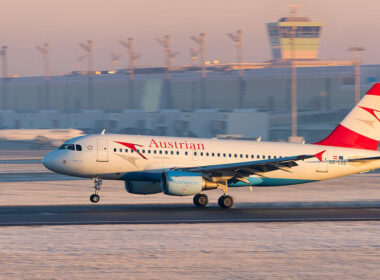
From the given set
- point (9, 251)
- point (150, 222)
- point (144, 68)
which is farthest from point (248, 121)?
point (9, 251)

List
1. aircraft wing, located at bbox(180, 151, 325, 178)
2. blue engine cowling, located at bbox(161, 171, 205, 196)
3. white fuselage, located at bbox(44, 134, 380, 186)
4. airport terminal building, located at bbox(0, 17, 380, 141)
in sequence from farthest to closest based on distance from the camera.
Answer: airport terminal building, located at bbox(0, 17, 380, 141), white fuselage, located at bbox(44, 134, 380, 186), aircraft wing, located at bbox(180, 151, 325, 178), blue engine cowling, located at bbox(161, 171, 205, 196)

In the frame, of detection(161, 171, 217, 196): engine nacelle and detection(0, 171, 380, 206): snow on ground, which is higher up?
detection(161, 171, 217, 196): engine nacelle

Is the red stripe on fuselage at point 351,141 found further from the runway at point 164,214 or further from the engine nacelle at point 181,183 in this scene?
the engine nacelle at point 181,183

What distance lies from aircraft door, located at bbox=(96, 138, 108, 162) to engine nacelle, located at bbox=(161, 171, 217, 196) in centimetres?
374

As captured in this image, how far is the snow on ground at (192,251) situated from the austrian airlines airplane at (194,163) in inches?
281

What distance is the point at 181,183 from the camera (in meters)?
32.7

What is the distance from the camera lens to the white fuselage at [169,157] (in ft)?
114

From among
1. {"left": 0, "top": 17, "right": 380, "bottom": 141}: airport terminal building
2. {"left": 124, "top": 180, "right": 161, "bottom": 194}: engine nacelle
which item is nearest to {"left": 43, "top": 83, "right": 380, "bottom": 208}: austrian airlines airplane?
{"left": 124, "top": 180, "right": 161, "bottom": 194}: engine nacelle

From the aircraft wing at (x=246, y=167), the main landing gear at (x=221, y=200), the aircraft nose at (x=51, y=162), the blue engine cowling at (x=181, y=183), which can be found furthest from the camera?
the main landing gear at (x=221, y=200)

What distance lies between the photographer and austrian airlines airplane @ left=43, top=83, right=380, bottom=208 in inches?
1340

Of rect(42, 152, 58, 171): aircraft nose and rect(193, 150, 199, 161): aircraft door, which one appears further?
rect(193, 150, 199, 161): aircraft door

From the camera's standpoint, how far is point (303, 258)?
19.9 meters

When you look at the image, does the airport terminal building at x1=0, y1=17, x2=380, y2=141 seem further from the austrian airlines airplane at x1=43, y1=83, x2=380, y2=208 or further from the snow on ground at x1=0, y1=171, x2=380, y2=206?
the austrian airlines airplane at x1=43, y1=83, x2=380, y2=208

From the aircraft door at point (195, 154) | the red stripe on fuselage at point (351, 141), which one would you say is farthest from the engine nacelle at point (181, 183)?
the red stripe on fuselage at point (351, 141)
